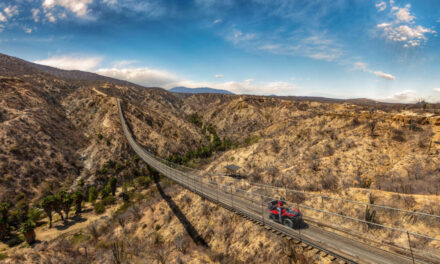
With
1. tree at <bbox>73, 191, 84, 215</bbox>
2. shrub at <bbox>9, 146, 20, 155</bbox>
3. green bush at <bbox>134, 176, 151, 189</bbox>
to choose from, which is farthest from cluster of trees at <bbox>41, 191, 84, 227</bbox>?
shrub at <bbox>9, 146, 20, 155</bbox>

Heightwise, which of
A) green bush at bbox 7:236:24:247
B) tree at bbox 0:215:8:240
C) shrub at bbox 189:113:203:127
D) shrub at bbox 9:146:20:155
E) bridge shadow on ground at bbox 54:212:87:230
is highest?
shrub at bbox 189:113:203:127

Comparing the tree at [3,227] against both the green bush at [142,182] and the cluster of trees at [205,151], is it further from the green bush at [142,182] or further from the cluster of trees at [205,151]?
the cluster of trees at [205,151]

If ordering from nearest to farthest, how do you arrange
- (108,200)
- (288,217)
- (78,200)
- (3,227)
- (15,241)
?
(288,217) < (15,241) < (3,227) < (78,200) < (108,200)

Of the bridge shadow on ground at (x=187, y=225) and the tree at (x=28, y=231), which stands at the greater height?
the bridge shadow on ground at (x=187, y=225)

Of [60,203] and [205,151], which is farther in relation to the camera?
[205,151]

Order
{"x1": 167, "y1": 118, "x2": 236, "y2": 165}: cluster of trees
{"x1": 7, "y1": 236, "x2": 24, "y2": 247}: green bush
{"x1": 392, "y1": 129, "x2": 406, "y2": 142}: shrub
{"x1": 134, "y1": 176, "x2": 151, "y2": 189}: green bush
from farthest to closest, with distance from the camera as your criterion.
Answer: {"x1": 167, "y1": 118, "x2": 236, "y2": 165}: cluster of trees < {"x1": 134, "y1": 176, "x2": 151, "y2": 189}: green bush < {"x1": 7, "y1": 236, "x2": 24, "y2": 247}: green bush < {"x1": 392, "y1": 129, "x2": 406, "y2": 142}: shrub

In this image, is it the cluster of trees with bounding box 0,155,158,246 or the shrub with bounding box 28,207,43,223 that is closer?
the cluster of trees with bounding box 0,155,158,246

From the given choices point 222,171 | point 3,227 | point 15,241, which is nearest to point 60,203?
point 15,241

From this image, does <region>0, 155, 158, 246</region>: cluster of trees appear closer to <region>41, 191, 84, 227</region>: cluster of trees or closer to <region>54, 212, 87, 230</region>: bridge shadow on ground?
<region>41, 191, 84, 227</region>: cluster of trees

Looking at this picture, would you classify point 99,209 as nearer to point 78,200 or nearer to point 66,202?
point 78,200

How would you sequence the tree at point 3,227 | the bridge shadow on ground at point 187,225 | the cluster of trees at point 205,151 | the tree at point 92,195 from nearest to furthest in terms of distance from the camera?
the bridge shadow on ground at point 187,225, the tree at point 3,227, the tree at point 92,195, the cluster of trees at point 205,151

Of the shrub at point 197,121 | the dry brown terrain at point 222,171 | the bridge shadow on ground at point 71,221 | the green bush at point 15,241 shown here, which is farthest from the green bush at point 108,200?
the shrub at point 197,121

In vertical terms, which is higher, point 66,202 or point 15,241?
point 66,202

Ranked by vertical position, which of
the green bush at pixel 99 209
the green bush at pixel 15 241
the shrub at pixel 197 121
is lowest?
the green bush at pixel 15 241
